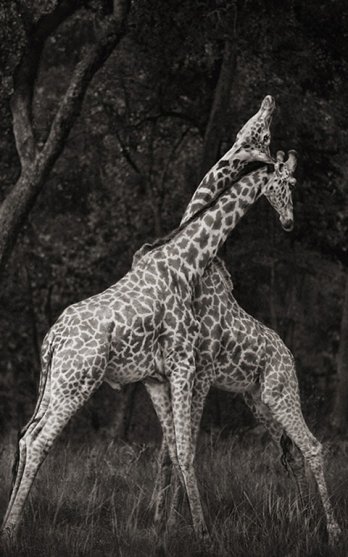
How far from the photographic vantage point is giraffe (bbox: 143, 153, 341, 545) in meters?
6.20

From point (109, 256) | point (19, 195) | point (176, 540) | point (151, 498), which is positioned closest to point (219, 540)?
point (176, 540)

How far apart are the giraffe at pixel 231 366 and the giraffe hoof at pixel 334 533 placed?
239 millimetres

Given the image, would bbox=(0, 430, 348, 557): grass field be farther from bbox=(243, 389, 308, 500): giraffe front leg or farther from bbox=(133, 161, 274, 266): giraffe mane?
bbox=(133, 161, 274, 266): giraffe mane

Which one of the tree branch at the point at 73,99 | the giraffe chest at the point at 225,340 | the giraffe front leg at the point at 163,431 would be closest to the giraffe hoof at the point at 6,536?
the giraffe front leg at the point at 163,431

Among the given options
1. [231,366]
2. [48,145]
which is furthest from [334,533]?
[48,145]

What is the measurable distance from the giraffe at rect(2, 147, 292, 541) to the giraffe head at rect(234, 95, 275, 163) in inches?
4.0

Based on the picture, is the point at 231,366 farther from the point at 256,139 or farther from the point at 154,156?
the point at 154,156

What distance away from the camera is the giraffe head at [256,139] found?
246 inches

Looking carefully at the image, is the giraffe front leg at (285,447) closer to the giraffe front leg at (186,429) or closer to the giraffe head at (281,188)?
the giraffe front leg at (186,429)

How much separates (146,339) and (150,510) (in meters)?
1.20

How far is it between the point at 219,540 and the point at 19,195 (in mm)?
4489

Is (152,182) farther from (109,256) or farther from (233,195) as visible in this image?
(233,195)

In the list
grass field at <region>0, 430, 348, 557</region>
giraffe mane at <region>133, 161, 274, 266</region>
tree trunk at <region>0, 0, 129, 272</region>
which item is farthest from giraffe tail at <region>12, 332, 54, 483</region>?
tree trunk at <region>0, 0, 129, 272</region>

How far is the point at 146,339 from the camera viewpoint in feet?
19.5
